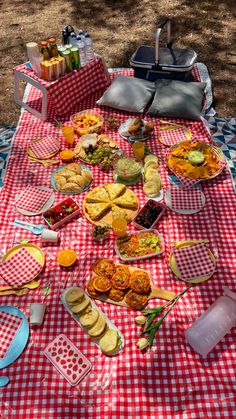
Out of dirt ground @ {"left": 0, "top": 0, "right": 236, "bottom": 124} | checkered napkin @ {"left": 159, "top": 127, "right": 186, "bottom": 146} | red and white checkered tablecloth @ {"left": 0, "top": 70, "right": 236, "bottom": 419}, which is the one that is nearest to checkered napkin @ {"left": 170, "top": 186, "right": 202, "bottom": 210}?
red and white checkered tablecloth @ {"left": 0, "top": 70, "right": 236, "bottom": 419}

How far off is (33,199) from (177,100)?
3.00 metres

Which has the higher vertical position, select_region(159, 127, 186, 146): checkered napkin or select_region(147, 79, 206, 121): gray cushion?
select_region(147, 79, 206, 121): gray cushion

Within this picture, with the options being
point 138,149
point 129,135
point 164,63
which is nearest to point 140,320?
point 138,149

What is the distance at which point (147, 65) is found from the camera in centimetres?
635

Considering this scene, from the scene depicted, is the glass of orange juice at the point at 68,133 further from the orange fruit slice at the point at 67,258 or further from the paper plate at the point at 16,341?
the paper plate at the point at 16,341

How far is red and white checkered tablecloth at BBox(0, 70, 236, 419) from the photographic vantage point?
3129mm

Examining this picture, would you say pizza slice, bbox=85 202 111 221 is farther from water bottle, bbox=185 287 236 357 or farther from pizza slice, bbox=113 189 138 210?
water bottle, bbox=185 287 236 357

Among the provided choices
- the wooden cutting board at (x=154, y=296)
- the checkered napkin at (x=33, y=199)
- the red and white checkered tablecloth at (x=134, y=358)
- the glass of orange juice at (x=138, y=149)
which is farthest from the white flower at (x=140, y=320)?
the glass of orange juice at (x=138, y=149)

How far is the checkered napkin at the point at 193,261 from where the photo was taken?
156 inches

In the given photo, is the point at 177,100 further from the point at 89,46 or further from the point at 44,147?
the point at 44,147

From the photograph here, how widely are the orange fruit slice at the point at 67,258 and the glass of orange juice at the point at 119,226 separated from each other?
56cm

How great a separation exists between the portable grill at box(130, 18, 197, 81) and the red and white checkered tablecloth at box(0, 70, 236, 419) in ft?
9.65

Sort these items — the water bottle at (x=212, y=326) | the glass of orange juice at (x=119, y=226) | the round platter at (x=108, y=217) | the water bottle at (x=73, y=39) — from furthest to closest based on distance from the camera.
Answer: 1. the water bottle at (x=73, y=39)
2. the round platter at (x=108, y=217)
3. the glass of orange juice at (x=119, y=226)
4. the water bottle at (x=212, y=326)

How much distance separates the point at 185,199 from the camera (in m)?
4.71
